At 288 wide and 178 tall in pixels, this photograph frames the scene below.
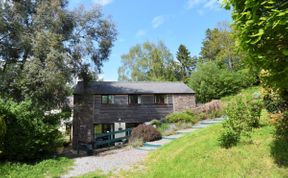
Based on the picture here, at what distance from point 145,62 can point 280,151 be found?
127ft

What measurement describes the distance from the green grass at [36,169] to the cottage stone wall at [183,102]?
1590 cm

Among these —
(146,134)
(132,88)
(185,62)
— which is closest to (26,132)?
(146,134)

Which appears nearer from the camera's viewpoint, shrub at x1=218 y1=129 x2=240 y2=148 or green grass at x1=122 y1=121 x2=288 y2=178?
green grass at x1=122 y1=121 x2=288 y2=178

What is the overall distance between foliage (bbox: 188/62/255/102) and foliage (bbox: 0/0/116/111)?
1597 cm

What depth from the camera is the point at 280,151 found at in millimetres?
8984

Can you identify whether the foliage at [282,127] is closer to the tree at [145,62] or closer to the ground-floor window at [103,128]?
the ground-floor window at [103,128]

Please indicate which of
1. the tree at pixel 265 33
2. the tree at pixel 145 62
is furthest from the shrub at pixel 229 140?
the tree at pixel 145 62

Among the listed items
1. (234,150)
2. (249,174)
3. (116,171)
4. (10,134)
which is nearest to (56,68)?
(10,134)

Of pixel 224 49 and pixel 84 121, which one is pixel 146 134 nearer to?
pixel 84 121

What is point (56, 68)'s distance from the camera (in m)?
18.4

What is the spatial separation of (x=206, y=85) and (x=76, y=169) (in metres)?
24.6

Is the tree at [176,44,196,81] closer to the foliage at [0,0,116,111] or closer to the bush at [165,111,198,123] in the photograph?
the bush at [165,111,198,123]

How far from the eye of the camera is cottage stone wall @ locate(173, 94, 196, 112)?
Answer: 29578mm

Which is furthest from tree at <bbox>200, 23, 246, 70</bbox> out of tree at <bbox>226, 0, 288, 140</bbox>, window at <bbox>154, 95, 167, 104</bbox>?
Answer: tree at <bbox>226, 0, 288, 140</bbox>
